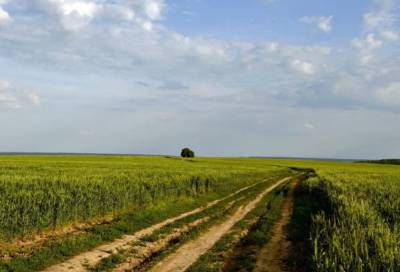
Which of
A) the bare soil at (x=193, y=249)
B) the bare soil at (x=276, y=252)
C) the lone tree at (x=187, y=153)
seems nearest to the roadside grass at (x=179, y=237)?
A: the bare soil at (x=193, y=249)

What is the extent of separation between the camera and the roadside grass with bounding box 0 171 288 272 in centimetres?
1112

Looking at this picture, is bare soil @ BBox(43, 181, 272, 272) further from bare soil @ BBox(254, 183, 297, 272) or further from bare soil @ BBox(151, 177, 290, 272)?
bare soil @ BBox(254, 183, 297, 272)

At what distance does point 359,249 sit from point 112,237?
8897 mm

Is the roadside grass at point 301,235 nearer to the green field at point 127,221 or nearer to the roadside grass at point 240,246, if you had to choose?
the green field at point 127,221

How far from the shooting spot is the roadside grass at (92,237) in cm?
1112

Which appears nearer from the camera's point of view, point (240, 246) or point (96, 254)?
point (96, 254)

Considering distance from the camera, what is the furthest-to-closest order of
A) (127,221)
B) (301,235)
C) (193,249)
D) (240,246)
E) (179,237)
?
(127,221) < (301,235) < (179,237) < (240,246) < (193,249)

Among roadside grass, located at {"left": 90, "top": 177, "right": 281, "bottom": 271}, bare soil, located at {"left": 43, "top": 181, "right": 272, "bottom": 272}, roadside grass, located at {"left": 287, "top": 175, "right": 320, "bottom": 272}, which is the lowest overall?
bare soil, located at {"left": 43, "top": 181, "right": 272, "bottom": 272}

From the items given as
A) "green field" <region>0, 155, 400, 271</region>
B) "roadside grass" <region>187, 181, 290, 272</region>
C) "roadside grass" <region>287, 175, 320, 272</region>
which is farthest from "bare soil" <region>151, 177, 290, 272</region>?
"roadside grass" <region>287, 175, 320, 272</region>

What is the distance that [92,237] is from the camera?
14.5 m

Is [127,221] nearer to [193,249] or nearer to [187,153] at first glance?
[193,249]

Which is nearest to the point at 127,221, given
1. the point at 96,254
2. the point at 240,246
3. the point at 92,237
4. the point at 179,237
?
the point at 92,237

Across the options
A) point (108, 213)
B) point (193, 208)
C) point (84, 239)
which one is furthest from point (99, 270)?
point (193, 208)

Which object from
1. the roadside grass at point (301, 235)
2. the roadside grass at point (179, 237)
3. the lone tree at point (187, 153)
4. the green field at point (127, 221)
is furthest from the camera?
the lone tree at point (187, 153)
